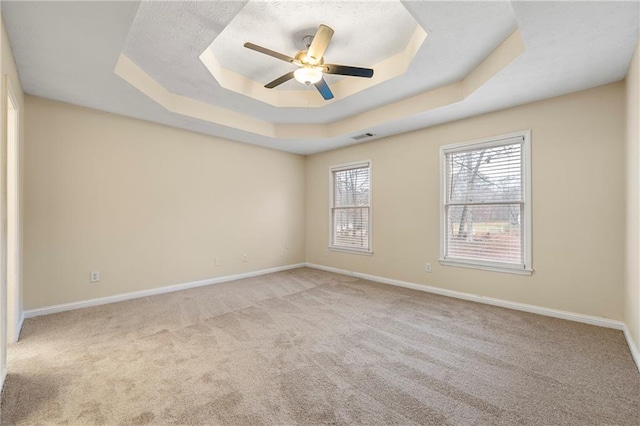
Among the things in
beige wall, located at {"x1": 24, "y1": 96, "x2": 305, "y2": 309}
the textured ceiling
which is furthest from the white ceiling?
beige wall, located at {"x1": 24, "y1": 96, "x2": 305, "y2": 309}

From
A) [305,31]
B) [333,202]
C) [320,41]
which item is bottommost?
[333,202]

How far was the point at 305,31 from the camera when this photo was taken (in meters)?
2.66

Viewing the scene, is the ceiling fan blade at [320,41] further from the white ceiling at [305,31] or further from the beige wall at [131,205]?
the beige wall at [131,205]

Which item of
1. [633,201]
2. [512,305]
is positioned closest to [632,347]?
[512,305]

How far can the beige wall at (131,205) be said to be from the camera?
3244 mm

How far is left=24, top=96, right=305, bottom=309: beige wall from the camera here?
3.24 meters

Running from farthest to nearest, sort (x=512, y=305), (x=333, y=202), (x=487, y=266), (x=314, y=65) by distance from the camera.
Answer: (x=333, y=202) < (x=487, y=266) < (x=512, y=305) < (x=314, y=65)

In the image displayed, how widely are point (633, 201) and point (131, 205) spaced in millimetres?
5558

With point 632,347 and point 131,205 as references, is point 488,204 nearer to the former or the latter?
point 632,347

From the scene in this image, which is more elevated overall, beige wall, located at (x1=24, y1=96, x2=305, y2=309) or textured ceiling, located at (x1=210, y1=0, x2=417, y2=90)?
textured ceiling, located at (x1=210, y1=0, x2=417, y2=90)

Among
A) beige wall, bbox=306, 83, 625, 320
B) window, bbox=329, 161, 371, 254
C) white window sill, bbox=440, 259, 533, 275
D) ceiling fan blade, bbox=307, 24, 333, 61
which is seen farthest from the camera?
window, bbox=329, 161, 371, 254

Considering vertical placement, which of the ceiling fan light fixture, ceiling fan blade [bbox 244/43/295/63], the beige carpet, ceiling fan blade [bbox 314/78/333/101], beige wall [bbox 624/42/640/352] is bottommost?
the beige carpet

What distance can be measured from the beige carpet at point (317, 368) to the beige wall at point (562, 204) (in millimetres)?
361

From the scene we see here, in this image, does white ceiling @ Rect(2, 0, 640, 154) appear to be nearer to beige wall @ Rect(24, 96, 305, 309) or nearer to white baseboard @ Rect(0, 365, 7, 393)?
beige wall @ Rect(24, 96, 305, 309)
